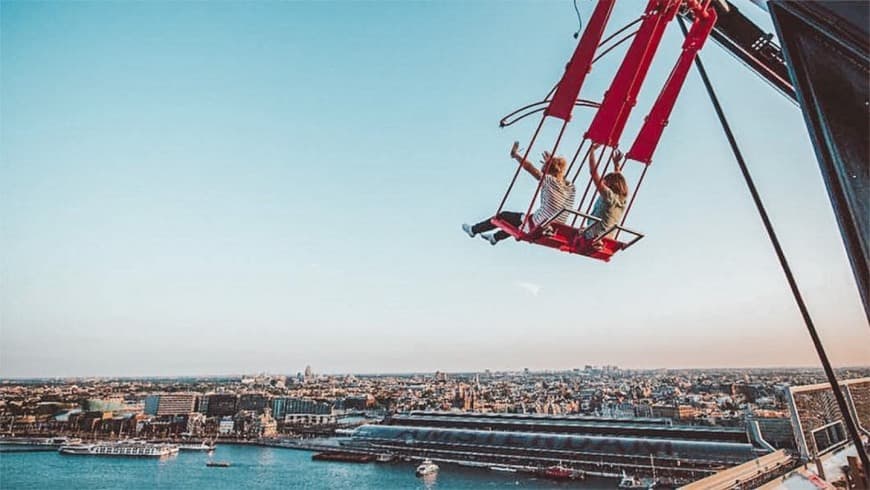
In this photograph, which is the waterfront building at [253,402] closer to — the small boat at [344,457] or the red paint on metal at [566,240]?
the small boat at [344,457]

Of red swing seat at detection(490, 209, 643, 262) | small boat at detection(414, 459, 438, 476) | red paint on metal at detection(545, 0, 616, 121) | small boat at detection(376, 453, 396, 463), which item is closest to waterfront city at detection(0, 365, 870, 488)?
small boat at detection(376, 453, 396, 463)

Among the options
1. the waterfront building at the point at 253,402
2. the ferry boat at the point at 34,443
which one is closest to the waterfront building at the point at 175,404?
the waterfront building at the point at 253,402

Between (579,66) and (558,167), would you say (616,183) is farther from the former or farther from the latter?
(579,66)

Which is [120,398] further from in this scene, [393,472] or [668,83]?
[668,83]

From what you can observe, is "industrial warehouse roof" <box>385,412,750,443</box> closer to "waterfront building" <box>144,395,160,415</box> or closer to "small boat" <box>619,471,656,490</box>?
"small boat" <box>619,471,656,490</box>

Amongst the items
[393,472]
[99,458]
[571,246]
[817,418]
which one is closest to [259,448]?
[99,458]

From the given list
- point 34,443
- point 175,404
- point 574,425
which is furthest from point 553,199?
point 175,404
